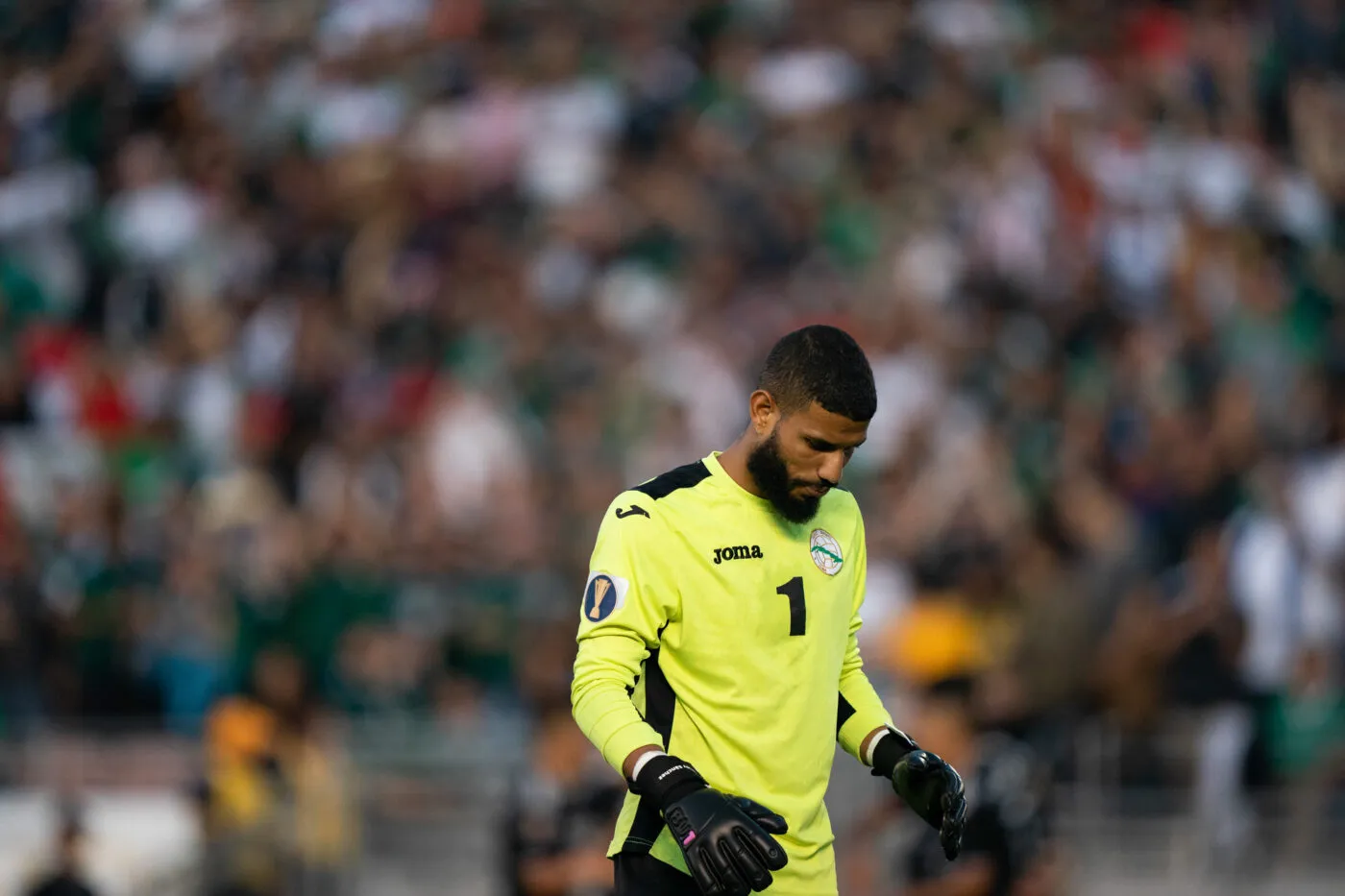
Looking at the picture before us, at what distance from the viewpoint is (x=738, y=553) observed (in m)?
5.08

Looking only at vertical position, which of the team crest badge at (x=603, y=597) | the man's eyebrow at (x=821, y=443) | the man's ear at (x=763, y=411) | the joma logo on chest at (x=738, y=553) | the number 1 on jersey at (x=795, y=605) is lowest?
the number 1 on jersey at (x=795, y=605)

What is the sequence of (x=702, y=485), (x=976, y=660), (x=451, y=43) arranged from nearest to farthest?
(x=702, y=485) < (x=976, y=660) < (x=451, y=43)

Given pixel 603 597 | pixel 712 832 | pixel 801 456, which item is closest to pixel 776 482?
pixel 801 456

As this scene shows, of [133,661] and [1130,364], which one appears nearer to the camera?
[133,661]

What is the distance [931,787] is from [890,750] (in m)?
0.20

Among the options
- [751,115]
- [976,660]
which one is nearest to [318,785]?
[976,660]

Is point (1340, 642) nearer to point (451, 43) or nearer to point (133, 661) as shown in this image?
point (133, 661)

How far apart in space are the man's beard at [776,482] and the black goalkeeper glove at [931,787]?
0.69 m

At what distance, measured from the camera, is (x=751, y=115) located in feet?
55.4

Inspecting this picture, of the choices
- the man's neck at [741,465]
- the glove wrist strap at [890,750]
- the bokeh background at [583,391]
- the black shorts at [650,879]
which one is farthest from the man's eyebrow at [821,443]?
the bokeh background at [583,391]

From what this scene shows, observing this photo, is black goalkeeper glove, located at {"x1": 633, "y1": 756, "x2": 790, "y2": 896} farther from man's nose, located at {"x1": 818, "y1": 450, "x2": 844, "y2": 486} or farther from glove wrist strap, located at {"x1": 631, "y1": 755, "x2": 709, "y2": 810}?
man's nose, located at {"x1": 818, "y1": 450, "x2": 844, "y2": 486}

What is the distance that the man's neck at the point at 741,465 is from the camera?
5184 mm

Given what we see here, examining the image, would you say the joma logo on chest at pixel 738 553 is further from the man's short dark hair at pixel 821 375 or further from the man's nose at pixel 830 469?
the man's short dark hair at pixel 821 375

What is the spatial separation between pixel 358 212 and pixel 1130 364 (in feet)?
21.7
